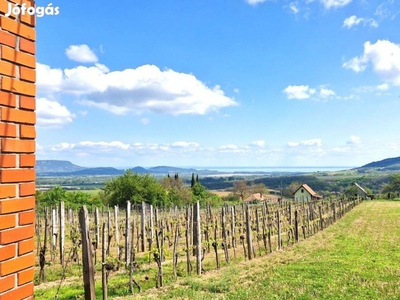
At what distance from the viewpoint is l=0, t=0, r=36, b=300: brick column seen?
1694mm

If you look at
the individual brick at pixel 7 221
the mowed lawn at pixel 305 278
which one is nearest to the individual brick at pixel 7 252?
the individual brick at pixel 7 221

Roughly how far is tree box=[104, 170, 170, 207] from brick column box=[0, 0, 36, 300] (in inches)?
1443

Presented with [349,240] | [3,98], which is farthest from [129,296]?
[349,240]

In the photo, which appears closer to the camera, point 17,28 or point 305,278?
point 17,28

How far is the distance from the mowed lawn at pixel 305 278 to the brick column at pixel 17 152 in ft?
18.7

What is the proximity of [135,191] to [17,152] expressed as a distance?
3786 centimetres

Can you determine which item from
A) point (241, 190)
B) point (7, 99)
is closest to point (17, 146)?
point (7, 99)

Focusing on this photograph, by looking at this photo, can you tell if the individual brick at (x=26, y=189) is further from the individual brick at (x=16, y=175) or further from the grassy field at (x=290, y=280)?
the grassy field at (x=290, y=280)

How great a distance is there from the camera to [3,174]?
1689 millimetres

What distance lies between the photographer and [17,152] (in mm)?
1771

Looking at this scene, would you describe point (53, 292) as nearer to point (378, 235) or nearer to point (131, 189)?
point (378, 235)

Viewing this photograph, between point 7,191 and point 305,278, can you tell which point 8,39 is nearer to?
point 7,191

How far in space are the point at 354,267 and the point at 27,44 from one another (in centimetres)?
995

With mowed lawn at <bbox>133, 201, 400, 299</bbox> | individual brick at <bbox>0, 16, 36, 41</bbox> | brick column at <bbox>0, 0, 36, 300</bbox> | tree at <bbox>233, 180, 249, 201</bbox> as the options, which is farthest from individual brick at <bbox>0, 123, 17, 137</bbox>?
tree at <bbox>233, 180, 249, 201</bbox>
